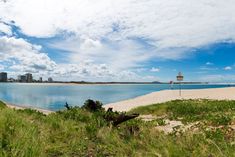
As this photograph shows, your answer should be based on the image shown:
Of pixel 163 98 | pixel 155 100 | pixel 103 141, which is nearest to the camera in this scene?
pixel 103 141

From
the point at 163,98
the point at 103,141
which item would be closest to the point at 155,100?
the point at 163,98

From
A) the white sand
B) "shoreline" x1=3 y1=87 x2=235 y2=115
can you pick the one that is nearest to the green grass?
"shoreline" x1=3 y1=87 x2=235 y2=115

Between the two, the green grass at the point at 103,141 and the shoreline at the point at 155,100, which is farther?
the shoreline at the point at 155,100

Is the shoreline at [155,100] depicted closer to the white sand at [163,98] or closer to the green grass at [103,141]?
the white sand at [163,98]

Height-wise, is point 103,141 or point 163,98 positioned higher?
point 163,98

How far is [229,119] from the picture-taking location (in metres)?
11.4

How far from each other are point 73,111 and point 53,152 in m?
6.41

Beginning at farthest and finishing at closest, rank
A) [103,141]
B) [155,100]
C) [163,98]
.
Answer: [163,98] → [155,100] → [103,141]

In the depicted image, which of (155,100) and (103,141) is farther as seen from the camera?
(155,100)

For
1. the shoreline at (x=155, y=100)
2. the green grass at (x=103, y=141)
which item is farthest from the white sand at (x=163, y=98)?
the green grass at (x=103, y=141)

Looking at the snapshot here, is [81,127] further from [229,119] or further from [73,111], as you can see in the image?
[229,119]

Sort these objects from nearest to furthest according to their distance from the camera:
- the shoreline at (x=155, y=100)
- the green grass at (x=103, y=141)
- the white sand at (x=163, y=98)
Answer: the green grass at (x=103, y=141)
the shoreline at (x=155, y=100)
the white sand at (x=163, y=98)

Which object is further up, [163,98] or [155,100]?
[163,98]

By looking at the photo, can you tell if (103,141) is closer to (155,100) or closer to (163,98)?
(155,100)
